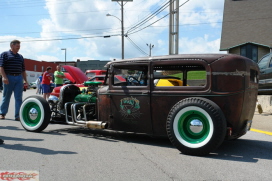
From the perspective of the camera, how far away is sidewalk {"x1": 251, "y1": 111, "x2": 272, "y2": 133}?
6785 mm

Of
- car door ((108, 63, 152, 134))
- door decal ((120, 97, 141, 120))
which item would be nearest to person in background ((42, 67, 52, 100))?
car door ((108, 63, 152, 134))

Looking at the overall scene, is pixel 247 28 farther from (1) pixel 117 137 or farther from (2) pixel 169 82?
(1) pixel 117 137

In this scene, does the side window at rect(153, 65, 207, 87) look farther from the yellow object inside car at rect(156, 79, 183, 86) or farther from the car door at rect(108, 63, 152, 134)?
the car door at rect(108, 63, 152, 134)

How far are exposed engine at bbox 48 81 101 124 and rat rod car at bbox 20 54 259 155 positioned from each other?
2cm

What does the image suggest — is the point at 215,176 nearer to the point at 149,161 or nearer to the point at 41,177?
the point at 149,161

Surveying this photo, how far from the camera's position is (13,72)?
7035mm

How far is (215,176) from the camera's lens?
131 inches

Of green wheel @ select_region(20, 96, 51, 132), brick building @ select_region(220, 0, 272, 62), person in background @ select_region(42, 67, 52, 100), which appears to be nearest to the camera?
green wheel @ select_region(20, 96, 51, 132)

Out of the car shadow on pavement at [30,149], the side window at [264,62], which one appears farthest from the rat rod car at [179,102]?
the side window at [264,62]

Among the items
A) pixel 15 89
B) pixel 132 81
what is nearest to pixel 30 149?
pixel 132 81

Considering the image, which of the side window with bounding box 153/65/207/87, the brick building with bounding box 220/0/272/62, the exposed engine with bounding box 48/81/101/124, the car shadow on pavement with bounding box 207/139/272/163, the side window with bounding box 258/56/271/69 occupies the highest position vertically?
the brick building with bounding box 220/0/272/62

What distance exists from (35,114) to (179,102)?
304 cm

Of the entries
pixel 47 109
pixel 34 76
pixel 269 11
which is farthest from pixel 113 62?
pixel 34 76

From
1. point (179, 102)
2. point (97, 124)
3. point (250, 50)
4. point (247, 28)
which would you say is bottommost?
point (97, 124)
